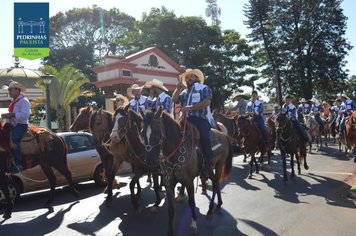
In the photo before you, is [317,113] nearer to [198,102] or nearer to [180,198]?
[180,198]

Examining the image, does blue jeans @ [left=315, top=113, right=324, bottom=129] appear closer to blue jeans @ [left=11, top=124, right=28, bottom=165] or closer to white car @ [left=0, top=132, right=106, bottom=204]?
white car @ [left=0, top=132, right=106, bottom=204]

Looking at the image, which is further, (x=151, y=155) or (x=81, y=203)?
(x=81, y=203)

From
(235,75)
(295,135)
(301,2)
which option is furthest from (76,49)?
(295,135)

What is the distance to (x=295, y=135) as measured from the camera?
40.6 ft

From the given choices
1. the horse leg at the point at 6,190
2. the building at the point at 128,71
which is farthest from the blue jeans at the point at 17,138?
the building at the point at 128,71

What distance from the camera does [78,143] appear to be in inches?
452

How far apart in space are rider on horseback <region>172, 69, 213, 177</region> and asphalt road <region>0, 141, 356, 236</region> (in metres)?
1.30

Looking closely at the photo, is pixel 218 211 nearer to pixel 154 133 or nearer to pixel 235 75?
pixel 154 133

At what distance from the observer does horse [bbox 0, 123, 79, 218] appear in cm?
853

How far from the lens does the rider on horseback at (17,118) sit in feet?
Answer: 28.5

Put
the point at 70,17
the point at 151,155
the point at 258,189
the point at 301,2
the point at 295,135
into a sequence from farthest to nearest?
1. the point at 70,17
2. the point at 301,2
3. the point at 295,135
4. the point at 258,189
5. the point at 151,155

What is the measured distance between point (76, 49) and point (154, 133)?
145ft

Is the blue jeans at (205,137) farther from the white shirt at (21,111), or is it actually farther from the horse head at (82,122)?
the horse head at (82,122)

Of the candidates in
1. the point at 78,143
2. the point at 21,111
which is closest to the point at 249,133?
the point at 78,143
